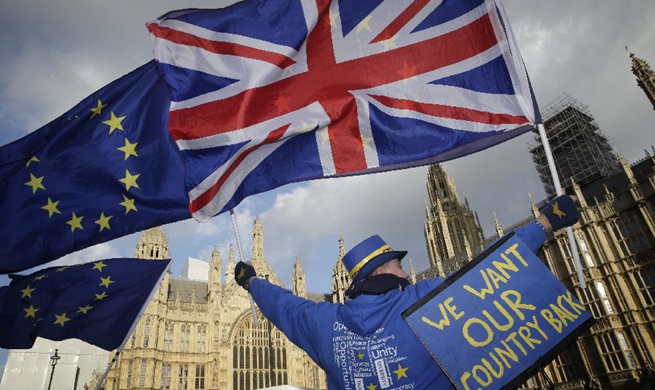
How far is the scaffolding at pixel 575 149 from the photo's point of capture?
35094 millimetres

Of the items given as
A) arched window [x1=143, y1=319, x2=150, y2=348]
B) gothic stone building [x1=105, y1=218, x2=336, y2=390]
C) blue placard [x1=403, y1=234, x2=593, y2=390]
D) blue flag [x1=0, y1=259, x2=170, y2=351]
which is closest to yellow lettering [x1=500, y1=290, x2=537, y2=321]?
blue placard [x1=403, y1=234, x2=593, y2=390]

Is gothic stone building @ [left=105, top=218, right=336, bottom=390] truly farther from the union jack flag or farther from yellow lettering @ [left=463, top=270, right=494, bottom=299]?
yellow lettering @ [left=463, top=270, right=494, bottom=299]

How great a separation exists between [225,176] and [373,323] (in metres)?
3.21

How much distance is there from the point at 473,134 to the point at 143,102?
483 cm

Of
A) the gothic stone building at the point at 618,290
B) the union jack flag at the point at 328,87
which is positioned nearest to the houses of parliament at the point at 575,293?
the gothic stone building at the point at 618,290

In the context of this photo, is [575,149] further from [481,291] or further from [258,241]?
[481,291]

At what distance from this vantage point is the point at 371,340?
8.43 feet

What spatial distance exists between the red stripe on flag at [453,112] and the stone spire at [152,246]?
33.4 m

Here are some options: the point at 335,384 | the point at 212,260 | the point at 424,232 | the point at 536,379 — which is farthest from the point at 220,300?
the point at 335,384

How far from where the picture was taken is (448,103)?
4.73m

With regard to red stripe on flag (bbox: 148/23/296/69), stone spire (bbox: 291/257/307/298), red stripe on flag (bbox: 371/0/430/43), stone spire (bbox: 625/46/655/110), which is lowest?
red stripe on flag (bbox: 371/0/430/43)

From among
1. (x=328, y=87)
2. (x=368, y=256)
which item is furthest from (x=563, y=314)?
(x=328, y=87)

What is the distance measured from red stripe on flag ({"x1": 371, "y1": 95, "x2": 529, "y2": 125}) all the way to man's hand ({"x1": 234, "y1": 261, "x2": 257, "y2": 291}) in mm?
2663

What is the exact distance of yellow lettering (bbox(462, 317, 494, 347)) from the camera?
2.33m
